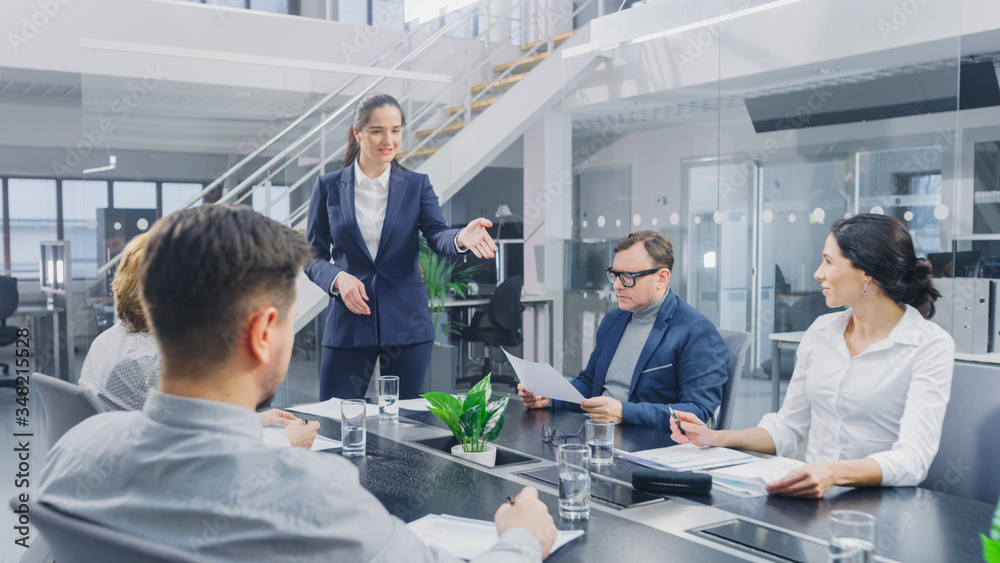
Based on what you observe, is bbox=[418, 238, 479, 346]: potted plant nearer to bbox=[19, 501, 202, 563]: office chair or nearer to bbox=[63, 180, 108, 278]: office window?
bbox=[63, 180, 108, 278]: office window

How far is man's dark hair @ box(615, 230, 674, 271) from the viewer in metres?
2.70

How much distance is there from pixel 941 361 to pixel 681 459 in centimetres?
65

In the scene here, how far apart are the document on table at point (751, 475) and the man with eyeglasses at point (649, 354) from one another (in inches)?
18.5

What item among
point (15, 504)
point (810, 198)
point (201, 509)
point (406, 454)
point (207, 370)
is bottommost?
point (15, 504)

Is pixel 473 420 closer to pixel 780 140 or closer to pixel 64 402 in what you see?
pixel 64 402

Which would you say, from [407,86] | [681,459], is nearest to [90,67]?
[407,86]

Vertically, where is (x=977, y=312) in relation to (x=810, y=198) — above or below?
below

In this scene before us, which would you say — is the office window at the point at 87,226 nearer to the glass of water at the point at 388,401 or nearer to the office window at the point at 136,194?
the office window at the point at 136,194

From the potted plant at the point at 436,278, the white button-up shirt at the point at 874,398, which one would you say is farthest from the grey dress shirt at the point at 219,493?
the potted plant at the point at 436,278

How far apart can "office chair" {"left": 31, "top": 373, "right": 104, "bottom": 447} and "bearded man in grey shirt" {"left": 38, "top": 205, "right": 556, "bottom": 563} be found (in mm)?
691

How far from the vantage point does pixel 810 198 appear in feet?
15.9

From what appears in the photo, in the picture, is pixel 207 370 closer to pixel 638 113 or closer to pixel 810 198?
pixel 810 198

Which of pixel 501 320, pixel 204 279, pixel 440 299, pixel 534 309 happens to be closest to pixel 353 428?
pixel 204 279

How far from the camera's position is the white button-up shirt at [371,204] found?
273 cm
